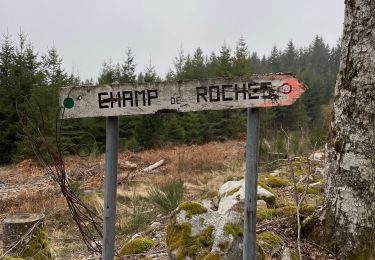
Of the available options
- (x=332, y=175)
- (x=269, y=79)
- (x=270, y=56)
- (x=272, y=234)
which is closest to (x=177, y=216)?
(x=272, y=234)

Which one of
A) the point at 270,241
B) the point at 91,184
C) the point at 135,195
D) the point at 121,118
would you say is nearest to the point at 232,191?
the point at 270,241

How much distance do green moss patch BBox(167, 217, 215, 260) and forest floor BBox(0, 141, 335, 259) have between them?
1.25 ft

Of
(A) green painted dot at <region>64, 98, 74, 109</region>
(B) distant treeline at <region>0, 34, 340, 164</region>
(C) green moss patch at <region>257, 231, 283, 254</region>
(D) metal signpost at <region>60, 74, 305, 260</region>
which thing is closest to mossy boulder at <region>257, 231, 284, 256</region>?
(C) green moss patch at <region>257, 231, 283, 254</region>

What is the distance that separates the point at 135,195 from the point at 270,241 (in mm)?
5122

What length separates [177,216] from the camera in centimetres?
321

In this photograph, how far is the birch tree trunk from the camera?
2688mm

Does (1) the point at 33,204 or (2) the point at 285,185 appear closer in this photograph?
(2) the point at 285,185

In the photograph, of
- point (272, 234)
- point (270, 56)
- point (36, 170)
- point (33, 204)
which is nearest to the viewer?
point (272, 234)

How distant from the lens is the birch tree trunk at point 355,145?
2688 millimetres

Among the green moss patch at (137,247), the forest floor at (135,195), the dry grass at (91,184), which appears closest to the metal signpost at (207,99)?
the forest floor at (135,195)

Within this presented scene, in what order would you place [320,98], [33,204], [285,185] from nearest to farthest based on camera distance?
[285,185] < [33,204] < [320,98]

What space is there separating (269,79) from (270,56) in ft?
263

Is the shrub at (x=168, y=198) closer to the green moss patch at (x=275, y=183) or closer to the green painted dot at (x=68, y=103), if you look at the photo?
the green moss patch at (x=275, y=183)

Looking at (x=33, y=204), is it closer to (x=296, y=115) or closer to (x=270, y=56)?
(x=296, y=115)
